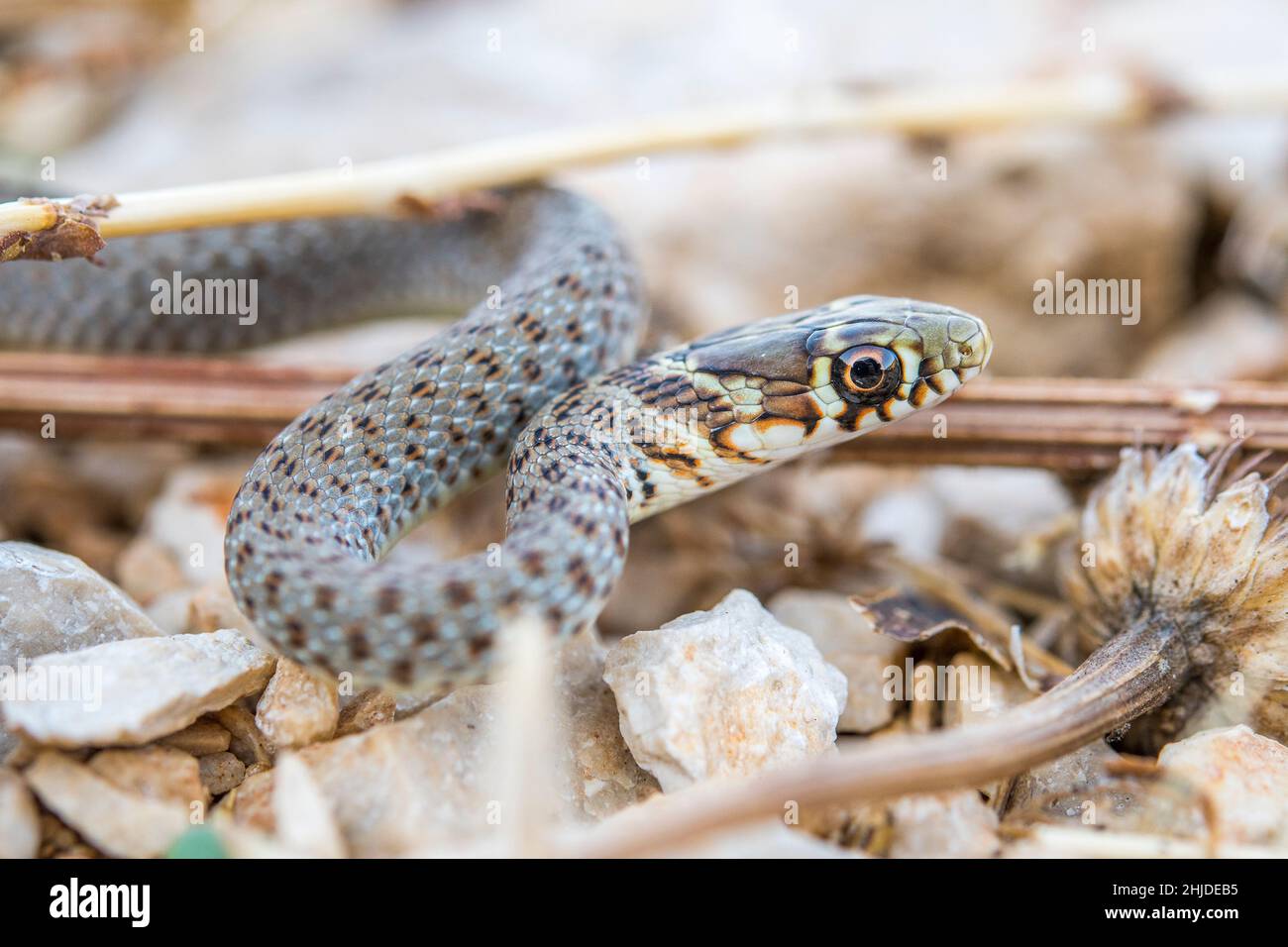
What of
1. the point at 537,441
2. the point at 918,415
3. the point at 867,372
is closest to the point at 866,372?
the point at 867,372

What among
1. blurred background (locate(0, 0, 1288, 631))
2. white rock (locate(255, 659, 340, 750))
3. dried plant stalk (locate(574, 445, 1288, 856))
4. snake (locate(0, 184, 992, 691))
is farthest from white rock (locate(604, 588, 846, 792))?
blurred background (locate(0, 0, 1288, 631))

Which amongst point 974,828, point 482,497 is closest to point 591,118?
point 482,497

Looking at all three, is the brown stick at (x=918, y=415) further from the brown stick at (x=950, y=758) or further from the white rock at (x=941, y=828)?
the white rock at (x=941, y=828)

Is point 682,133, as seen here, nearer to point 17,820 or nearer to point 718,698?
point 718,698

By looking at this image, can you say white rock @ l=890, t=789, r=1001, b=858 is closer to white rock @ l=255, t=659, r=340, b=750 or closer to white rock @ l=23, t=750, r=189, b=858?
white rock @ l=255, t=659, r=340, b=750

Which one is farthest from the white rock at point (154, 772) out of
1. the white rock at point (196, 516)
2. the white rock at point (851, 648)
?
the white rock at point (851, 648)

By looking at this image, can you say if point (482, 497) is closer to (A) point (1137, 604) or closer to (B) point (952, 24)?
(A) point (1137, 604)
